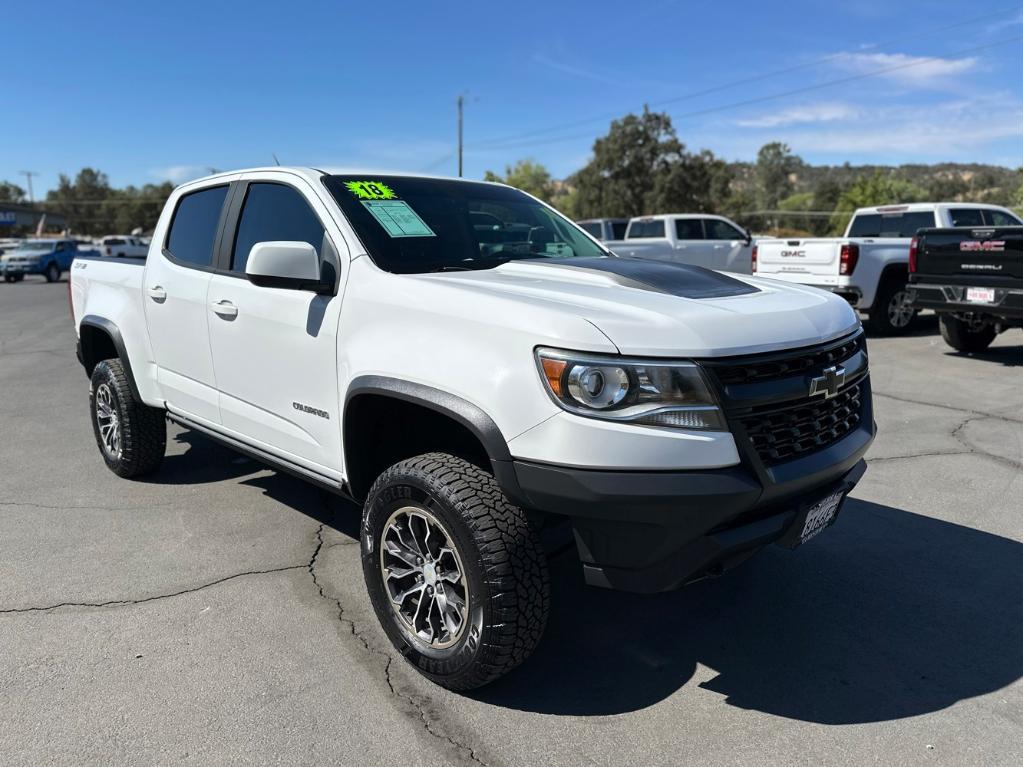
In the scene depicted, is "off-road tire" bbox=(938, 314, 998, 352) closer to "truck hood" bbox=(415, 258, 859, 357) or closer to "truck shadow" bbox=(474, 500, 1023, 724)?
"truck shadow" bbox=(474, 500, 1023, 724)

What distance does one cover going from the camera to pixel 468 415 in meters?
2.58

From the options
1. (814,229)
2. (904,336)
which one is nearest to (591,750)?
(904,336)

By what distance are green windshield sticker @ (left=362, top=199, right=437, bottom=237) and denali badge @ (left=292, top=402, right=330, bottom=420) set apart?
0.81 metres

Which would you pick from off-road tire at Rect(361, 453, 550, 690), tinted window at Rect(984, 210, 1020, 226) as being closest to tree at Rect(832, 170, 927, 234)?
tinted window at Rect(984, 210, 1020, 226)

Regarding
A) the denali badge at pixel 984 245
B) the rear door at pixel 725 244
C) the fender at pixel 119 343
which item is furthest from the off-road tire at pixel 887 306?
the fender at pixel 119 343

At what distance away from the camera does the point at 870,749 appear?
254 cm

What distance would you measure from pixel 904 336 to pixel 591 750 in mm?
11258

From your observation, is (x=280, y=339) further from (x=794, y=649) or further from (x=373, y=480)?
(x=794, y=649)

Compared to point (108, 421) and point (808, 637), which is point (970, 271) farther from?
point (108, 421)

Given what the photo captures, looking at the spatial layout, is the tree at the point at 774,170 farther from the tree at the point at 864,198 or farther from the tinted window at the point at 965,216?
the tinted window at the point at 965,216

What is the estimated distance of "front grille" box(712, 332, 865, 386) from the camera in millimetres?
2490

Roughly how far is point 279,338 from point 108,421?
2508 millimetres

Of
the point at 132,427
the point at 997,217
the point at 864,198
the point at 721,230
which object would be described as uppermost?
the point at 864,198

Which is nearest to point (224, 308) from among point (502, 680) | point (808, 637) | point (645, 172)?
point (502, 680)
